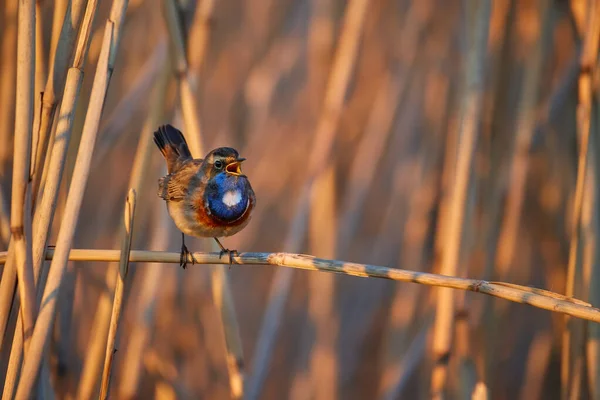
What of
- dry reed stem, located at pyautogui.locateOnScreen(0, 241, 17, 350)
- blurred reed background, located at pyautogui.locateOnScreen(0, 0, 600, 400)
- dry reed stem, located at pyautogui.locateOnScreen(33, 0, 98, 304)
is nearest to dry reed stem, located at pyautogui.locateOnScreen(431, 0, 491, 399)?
blurred reed background, located at pyautogui.locateOnScreen(0, 0, 600, 400)

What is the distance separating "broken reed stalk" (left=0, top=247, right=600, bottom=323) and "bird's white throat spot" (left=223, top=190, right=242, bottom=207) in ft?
2.05

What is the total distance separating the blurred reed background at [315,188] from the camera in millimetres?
1986

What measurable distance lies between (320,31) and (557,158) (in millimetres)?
1417

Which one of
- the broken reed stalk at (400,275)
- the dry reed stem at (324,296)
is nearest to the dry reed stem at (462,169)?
the broken reed stalk at (400,275)

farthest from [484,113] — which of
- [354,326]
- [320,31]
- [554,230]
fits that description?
[354,326]

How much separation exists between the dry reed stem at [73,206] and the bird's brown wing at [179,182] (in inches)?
39.0

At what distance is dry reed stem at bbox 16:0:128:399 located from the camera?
1743 millimetres

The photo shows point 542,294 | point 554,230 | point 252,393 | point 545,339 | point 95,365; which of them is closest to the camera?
point 542,294

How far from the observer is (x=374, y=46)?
4.54 m

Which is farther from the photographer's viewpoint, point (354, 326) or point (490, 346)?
point (354, 326)

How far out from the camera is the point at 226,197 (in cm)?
281

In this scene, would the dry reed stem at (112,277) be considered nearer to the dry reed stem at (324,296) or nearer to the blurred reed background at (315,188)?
the blurred reed background at (315,188)

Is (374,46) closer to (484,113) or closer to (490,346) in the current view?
(484,113)

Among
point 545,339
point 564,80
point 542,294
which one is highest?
point 564,80
